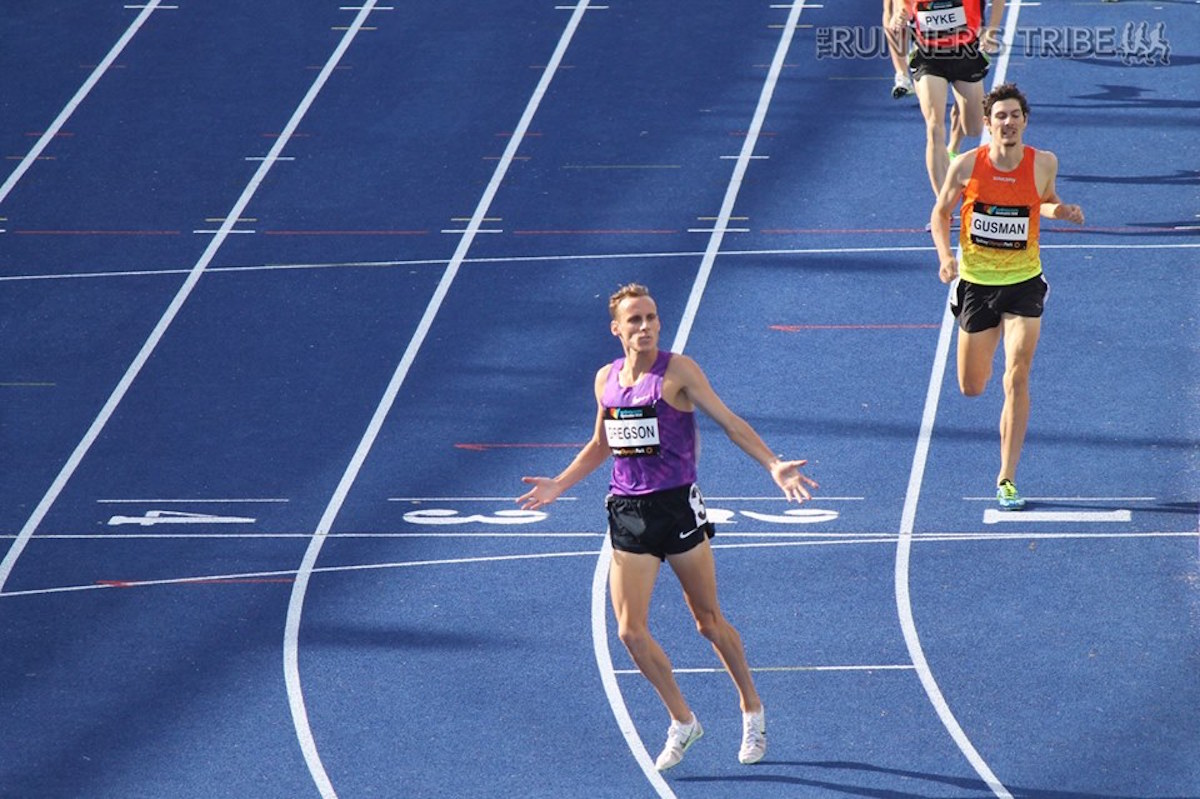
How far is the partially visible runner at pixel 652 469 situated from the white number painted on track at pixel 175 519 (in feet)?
11.8

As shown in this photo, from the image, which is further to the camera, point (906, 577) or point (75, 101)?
point (75, 101)

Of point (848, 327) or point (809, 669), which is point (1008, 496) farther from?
point (848, 327)

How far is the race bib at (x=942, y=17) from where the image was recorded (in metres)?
13.4

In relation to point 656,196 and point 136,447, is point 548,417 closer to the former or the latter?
point 136,447

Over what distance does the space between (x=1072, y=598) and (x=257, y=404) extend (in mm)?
5176

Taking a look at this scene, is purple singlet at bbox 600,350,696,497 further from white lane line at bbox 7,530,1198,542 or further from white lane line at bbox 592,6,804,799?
white lane line at bbox 7,530,1198,542

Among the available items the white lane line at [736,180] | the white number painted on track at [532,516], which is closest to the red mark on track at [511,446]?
the white number painted on track at [532,516]

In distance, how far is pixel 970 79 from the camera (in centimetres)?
1330

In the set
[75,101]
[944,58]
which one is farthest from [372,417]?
[75,101]

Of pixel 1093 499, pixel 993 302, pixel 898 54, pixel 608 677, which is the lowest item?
pixel 1093 499

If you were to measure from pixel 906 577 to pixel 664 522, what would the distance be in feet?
7.81

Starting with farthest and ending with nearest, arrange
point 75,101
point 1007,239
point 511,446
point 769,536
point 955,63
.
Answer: point 75,101 → point 955,63 → point 511,446 → point 769,536 → point 1007,239

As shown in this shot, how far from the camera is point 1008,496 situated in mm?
10344

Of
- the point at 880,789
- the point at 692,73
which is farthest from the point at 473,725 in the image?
the point at 692,73
